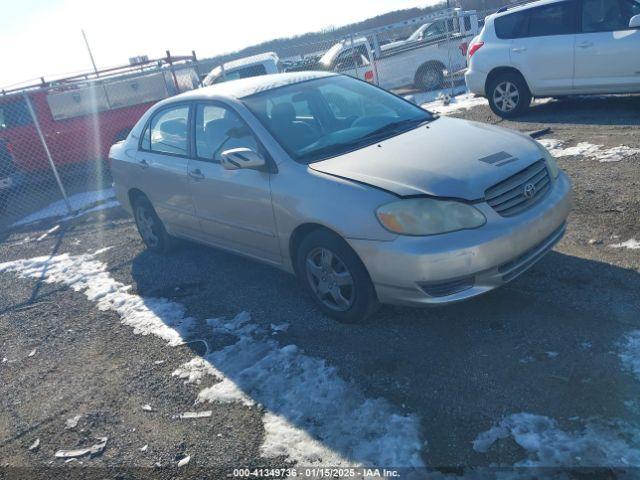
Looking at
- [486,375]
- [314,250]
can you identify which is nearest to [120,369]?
[314,250]

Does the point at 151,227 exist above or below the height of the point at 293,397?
above

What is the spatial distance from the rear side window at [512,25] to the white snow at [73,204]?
7462 mm

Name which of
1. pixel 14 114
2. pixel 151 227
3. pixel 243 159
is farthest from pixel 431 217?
pixel 14 114

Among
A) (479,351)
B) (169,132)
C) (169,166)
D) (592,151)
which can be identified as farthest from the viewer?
(592,151)

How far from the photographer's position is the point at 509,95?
9.42 m

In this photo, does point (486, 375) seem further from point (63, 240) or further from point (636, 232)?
point (63, 240)

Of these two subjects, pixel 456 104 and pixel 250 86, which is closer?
pixel 250 86

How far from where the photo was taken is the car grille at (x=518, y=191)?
3.42m

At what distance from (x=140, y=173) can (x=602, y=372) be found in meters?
4.61

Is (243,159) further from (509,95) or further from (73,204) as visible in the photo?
(73,204)

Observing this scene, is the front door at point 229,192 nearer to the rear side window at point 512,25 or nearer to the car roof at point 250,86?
the car roof at point 250,86

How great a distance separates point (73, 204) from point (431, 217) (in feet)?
28.7

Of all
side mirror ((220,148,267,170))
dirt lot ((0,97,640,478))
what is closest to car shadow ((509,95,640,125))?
dirt lot ((0,97,640,478))

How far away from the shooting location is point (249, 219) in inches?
171
